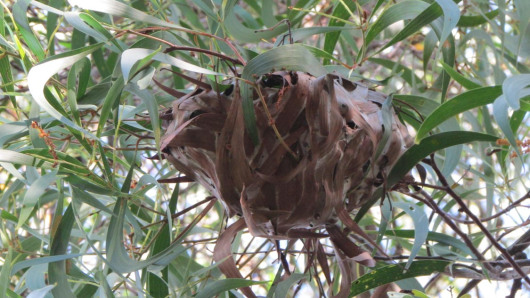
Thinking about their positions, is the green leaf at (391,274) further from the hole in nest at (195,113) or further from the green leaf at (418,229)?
the hole in nest at (195,113)

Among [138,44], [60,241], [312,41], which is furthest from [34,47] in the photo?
[312,41]

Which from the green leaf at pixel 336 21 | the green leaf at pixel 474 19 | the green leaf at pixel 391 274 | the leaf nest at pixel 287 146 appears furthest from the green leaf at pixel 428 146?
the green leaf at pixel 474 19

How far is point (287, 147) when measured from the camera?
0.66m

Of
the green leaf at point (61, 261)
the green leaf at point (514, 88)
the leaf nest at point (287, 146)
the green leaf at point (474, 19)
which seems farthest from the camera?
the green leaf at point (474, 19)

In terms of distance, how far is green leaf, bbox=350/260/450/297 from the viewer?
0.78m

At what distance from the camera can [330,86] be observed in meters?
0.65

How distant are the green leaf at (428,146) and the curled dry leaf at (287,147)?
0.6 inches

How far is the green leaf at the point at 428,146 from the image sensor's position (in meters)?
0.70

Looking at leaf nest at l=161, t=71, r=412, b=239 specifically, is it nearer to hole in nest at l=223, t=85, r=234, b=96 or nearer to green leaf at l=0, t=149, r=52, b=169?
hole in nest at l=223, t=85, r=234, b=96

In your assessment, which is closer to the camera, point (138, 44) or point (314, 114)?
point (314, 114)

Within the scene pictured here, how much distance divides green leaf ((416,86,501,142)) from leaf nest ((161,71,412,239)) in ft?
0.15

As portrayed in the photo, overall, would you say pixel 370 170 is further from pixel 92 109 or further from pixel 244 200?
pixel 92 109

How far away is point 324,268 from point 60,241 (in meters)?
0.30

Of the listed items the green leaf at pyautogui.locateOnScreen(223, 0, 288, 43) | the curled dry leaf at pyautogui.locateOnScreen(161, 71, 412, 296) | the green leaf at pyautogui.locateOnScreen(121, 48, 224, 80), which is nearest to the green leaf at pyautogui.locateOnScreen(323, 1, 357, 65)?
the green leaf at pyautogui.locateOnScreen(223, 0, 288, 43)
